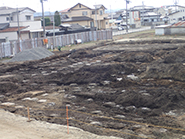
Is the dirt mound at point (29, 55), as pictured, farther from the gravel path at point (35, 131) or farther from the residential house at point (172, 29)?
the residential house at point (172, 29)

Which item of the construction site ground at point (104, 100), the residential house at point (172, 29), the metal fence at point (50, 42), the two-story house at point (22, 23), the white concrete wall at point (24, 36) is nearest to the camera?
the construction site ground at point (104, 100)

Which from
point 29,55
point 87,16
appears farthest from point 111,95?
point 87,16

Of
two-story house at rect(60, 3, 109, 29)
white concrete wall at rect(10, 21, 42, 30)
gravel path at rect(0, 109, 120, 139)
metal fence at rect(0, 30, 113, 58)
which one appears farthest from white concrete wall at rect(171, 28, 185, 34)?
gravel path at rect(0, 109, 120, 139)

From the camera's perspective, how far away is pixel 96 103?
11.5 metres

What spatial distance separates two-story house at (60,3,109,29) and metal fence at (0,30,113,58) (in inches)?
709

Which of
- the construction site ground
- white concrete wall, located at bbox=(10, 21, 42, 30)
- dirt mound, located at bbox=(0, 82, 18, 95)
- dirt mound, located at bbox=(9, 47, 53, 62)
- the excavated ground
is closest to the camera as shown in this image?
the construction site ground

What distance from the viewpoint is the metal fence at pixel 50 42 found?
28.1 metres

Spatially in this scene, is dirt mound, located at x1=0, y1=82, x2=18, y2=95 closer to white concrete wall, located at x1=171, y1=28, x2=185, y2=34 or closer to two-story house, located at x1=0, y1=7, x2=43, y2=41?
two-story house, located at x1=0, y1=7, x2=43, y2=41

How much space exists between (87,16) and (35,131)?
57.4 m

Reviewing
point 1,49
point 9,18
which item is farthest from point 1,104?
point 9,18

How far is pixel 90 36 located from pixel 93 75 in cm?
2629

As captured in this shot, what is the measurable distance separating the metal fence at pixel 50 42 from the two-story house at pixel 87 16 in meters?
18.0

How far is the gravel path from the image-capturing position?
7812 millimetres

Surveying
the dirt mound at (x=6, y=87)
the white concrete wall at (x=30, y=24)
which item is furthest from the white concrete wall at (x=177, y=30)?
the dirt mound at (x=6, y=87)
